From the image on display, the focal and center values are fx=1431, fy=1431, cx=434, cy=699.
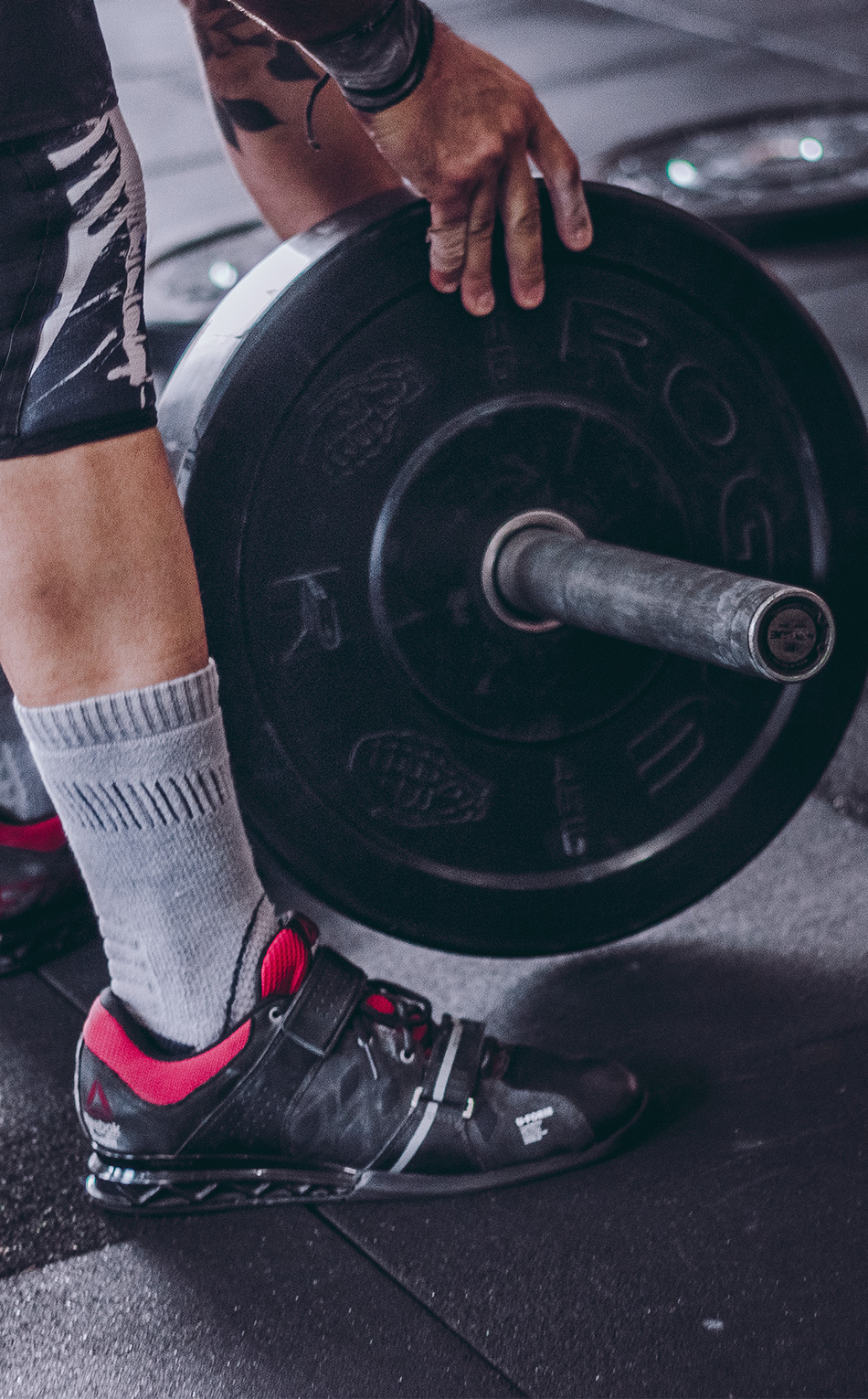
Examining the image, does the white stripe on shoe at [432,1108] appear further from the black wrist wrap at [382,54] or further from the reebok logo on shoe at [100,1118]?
the black wrist wrap at [382,54]

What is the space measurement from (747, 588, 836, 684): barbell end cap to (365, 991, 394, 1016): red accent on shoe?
1.17ft

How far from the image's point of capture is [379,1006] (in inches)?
38.0

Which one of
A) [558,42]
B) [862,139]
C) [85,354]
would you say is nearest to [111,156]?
[85,354]

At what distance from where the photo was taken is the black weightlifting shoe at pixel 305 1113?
92 cm

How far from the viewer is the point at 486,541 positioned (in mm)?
1028

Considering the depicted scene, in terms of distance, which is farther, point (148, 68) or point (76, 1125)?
point (148, 68)

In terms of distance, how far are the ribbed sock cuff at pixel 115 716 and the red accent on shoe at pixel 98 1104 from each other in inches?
Answer: 9.2

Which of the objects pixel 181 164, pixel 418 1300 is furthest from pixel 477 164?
pixel 181 164

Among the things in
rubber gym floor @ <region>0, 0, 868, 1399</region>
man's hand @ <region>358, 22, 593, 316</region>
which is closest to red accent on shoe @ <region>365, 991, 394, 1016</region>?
rubber gym floor @ <region>0, 0, 868, 1399</region>

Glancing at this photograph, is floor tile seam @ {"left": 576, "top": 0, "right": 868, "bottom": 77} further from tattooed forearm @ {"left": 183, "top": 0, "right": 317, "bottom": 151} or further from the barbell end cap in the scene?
the barbell end cap

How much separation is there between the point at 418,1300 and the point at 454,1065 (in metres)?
0.16

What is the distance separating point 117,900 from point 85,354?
0.33m

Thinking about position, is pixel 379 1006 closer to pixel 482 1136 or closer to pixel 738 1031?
pixel 482 1136

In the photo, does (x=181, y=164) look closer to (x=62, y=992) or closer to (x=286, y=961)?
(x=62, y=992)
